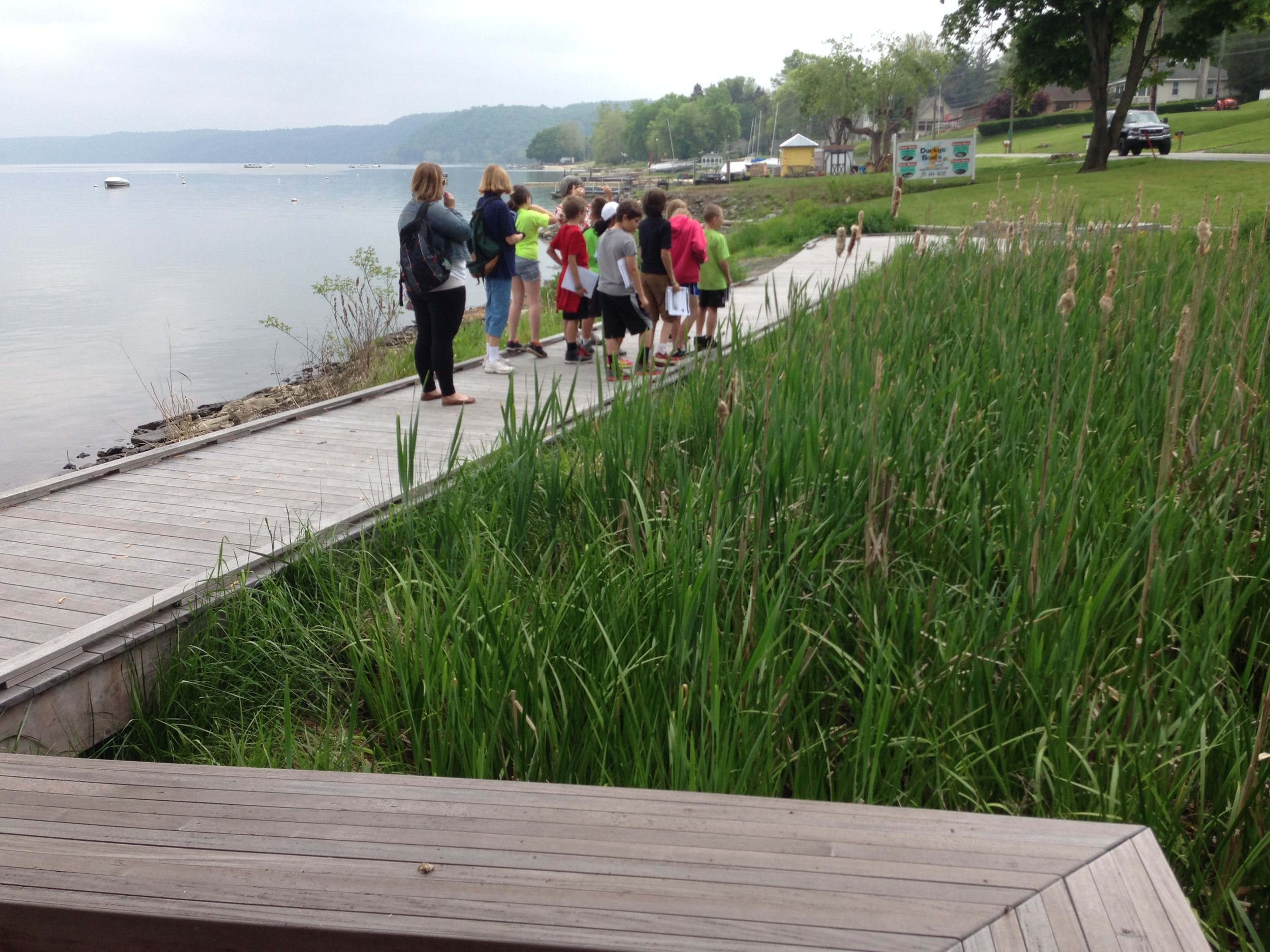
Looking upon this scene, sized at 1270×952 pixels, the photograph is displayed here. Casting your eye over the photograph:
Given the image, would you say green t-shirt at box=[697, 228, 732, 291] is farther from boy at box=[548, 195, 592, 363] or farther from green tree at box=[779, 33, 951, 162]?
green tree at box=[779, 33, 951, 162]

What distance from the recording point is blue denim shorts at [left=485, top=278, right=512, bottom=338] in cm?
904

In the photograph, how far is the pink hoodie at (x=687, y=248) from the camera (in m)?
8.95

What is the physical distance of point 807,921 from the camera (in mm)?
1308

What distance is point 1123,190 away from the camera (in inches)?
973

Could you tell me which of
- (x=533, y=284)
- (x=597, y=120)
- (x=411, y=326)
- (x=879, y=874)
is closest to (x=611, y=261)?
(x=533, y=284)

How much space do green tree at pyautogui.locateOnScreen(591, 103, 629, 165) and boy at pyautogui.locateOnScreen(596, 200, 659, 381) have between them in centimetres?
17253

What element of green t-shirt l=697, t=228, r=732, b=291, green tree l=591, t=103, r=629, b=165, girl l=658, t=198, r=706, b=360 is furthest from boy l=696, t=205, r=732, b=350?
green tree l=591, t=103, r=629, b=165

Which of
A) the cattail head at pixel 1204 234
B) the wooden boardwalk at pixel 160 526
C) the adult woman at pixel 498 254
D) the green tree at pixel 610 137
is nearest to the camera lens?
the wooden boardwalk at pixel 160 526

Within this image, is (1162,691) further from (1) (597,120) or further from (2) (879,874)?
(1) (597,120)

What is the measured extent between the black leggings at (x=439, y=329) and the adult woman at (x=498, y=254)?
851mm

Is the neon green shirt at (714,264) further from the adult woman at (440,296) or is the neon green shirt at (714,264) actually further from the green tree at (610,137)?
the green tree at (610,137)

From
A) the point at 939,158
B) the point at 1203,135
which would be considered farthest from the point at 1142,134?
the point at 939,158

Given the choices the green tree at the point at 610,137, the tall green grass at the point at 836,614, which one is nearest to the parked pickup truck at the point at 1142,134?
the tall green grass at the point at 836,614

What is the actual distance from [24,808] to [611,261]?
7.21 m
